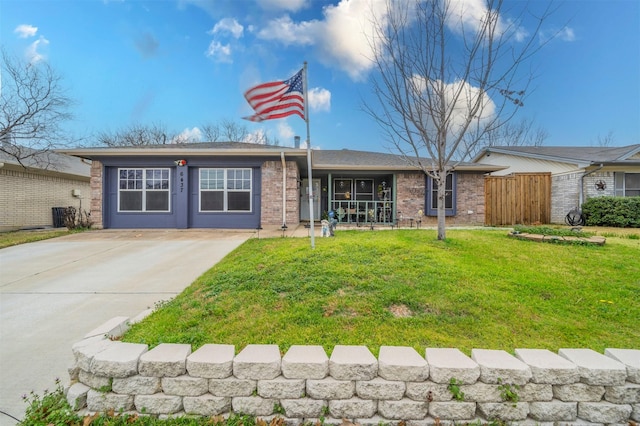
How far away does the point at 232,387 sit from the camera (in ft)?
6.20

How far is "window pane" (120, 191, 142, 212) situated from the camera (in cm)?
1054

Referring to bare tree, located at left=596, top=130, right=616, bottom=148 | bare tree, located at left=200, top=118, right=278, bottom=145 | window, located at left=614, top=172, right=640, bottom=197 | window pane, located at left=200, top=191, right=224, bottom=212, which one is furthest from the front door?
bare tree, located at left=596, top=130, right=616, bottom=148

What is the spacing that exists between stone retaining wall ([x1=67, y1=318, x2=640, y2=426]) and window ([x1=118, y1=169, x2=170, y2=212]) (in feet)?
31.9

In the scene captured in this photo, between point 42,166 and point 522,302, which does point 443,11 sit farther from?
point 42,166

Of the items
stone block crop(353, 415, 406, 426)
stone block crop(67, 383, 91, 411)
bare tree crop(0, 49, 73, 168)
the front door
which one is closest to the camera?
stone block crop(353, 415, 406, 426)

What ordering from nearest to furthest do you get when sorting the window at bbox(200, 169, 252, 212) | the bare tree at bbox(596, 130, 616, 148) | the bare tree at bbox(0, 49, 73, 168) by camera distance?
the window at bbox(200, 169, 252, 212) → the bare tree at bbox(0, 49, 73, 168) → the bare tree at bbox(596, 130, 616, 148)

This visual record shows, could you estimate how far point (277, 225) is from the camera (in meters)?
10.2

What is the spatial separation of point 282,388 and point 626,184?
1620 centimetres

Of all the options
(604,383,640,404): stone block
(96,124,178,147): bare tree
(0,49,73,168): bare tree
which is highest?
(96,124,178,147): bare tree

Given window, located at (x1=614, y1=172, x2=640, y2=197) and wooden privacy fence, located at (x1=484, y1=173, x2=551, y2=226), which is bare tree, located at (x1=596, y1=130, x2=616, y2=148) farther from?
wooden privacy fence, located at (x1=484, y1=173, x2=551, y2=226)

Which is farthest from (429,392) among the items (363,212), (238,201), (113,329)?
(363,212)

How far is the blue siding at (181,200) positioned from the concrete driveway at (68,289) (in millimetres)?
2177

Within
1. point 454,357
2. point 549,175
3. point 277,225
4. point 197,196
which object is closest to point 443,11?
point 454,357

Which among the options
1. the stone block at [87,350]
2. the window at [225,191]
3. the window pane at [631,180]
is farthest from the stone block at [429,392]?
the window pane at [631,180]
